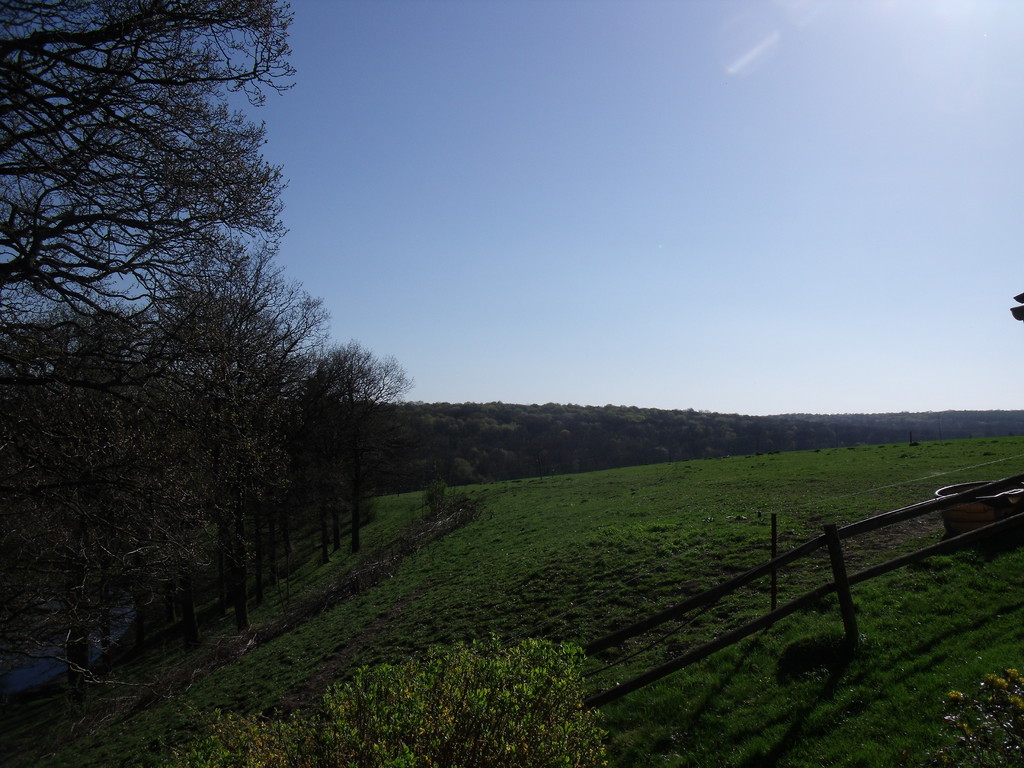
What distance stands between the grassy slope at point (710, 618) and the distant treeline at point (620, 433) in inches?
2008

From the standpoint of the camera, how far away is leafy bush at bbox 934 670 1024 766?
4.00 meters

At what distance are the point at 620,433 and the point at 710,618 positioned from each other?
92.6m

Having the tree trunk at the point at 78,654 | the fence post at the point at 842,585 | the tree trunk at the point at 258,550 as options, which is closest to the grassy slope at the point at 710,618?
the fence post at the point at 842,585

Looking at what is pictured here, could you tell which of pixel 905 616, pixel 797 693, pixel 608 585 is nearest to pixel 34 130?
pixel 797 693

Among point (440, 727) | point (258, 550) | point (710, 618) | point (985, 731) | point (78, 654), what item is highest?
point (440, 727)

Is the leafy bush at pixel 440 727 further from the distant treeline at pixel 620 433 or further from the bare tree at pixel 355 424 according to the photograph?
the distant treeline at pixel 620 433

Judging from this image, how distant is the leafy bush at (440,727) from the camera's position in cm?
345

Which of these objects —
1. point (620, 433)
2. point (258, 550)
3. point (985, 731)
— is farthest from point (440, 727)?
point (620, 433)

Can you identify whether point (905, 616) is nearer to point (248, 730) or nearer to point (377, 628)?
point (248, 730)

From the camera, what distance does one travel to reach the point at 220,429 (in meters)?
7.32

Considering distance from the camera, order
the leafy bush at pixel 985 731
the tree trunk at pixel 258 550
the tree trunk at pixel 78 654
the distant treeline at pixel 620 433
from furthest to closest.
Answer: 1. the distant treeline at pixel 620 433
2. the tree trunk at pixel 258 550
3. the tree trunk at pixel 78 654
4. the leafy bush at pixel 985 731

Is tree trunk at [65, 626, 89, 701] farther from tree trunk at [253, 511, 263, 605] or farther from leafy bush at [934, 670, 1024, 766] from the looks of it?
leafy bush at [934, 670, 1024, 766]

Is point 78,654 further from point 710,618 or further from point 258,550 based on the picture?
point 710,618

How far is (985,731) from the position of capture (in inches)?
175
